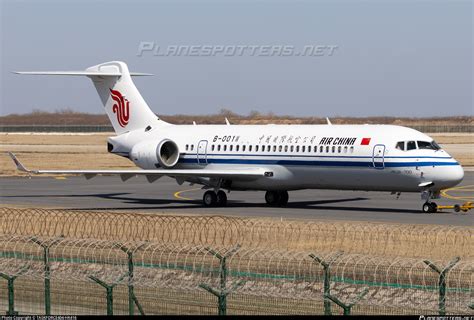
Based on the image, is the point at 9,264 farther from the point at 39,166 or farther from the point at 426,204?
the point at 39,166

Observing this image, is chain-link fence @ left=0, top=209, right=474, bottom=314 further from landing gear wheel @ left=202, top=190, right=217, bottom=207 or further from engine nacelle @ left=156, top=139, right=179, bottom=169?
engine nacelle @ left=156, top=139, right=179, bottom=169

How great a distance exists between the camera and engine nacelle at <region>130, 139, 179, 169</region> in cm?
4453

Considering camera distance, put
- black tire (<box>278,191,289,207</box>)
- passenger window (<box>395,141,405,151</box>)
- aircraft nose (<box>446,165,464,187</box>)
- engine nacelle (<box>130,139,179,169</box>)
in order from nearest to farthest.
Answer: aircraft nose (<box>446,165,464,187</box>) < passenger window (<box>395,141,405,151</box>) < black tire (<box>278,191,289,207</box>) < engine nacelle (<box>130,139,179,169</box>)

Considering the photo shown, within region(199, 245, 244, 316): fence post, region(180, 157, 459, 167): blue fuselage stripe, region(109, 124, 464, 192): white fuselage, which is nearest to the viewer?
region(199, 245, 244, 316): fence post

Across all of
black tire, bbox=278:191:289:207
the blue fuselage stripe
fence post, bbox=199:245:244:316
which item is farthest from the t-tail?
fence post, bbox=199:245:244:316

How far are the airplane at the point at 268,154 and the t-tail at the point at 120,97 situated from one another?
45mm

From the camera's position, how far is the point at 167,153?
147ft

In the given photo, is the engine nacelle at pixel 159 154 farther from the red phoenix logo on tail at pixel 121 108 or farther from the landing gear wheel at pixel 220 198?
the red phoenix logo on tail at pixel 121 108

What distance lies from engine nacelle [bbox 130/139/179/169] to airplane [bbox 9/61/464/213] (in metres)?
0.04

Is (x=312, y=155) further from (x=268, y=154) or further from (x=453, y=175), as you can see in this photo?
(x=453, y=175)

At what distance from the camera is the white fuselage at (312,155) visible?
126 feet

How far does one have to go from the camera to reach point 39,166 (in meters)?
75.2

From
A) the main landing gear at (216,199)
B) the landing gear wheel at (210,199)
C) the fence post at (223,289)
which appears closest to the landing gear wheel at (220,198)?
the main landing gear at (216,199)

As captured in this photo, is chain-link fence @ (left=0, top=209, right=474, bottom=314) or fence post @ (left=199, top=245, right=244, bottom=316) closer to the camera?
fence post @ (left=199, top=245, right=244, bottom=316)
